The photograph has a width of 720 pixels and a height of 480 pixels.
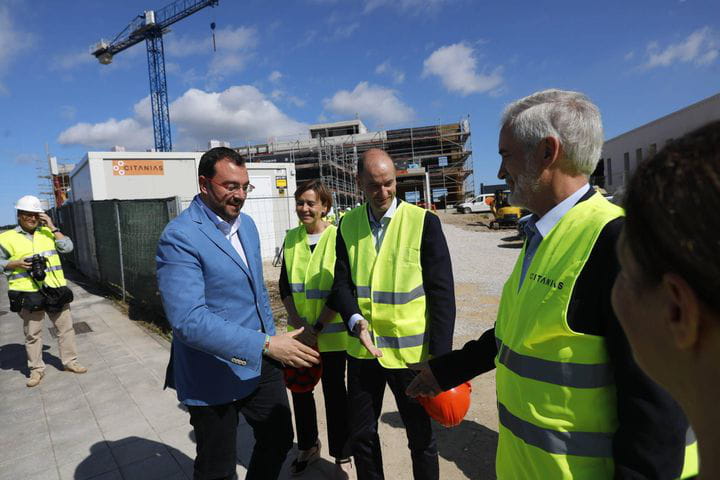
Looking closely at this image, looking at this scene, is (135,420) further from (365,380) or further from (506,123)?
(506,123)

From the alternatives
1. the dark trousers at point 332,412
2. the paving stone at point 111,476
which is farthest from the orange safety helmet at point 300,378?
the paving stone at point 111,476

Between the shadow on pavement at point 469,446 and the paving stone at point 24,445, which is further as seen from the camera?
the paving stone at point 24,445

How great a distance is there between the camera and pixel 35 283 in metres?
5.11

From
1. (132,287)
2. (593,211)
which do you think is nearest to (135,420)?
(593,211)

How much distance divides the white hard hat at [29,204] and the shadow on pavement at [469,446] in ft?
15.9

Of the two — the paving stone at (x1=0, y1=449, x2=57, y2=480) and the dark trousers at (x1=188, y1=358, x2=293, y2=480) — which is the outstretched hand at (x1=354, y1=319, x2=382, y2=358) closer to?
the dark trousers at (x1=188, y1=358, x2=293, y2=480)

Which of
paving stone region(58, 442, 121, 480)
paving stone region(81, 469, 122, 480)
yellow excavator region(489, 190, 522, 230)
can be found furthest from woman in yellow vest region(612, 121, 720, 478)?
yellow excavator region(489, 190, 522, 230)

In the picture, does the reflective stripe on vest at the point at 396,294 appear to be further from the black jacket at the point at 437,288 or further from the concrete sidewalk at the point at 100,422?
the concrete sidewalk at the point at 100,422

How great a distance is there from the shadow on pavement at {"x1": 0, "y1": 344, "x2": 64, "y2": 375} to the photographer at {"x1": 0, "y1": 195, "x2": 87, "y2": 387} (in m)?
0.47

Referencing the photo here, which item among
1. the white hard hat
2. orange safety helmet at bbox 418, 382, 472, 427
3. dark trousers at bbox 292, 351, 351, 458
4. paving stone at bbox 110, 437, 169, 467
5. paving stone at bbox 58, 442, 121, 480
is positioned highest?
the white hard hat

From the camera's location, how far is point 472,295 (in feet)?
27.3

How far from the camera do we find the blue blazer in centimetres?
200

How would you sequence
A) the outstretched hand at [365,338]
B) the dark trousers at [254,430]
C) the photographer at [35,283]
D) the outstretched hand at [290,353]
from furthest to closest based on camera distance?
the photographer at [35,283] < the outstretched hand at [365,338] < the dark trousers at [254,430] < the outstretched hand at [290,353]

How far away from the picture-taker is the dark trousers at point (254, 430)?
220 centimetres
